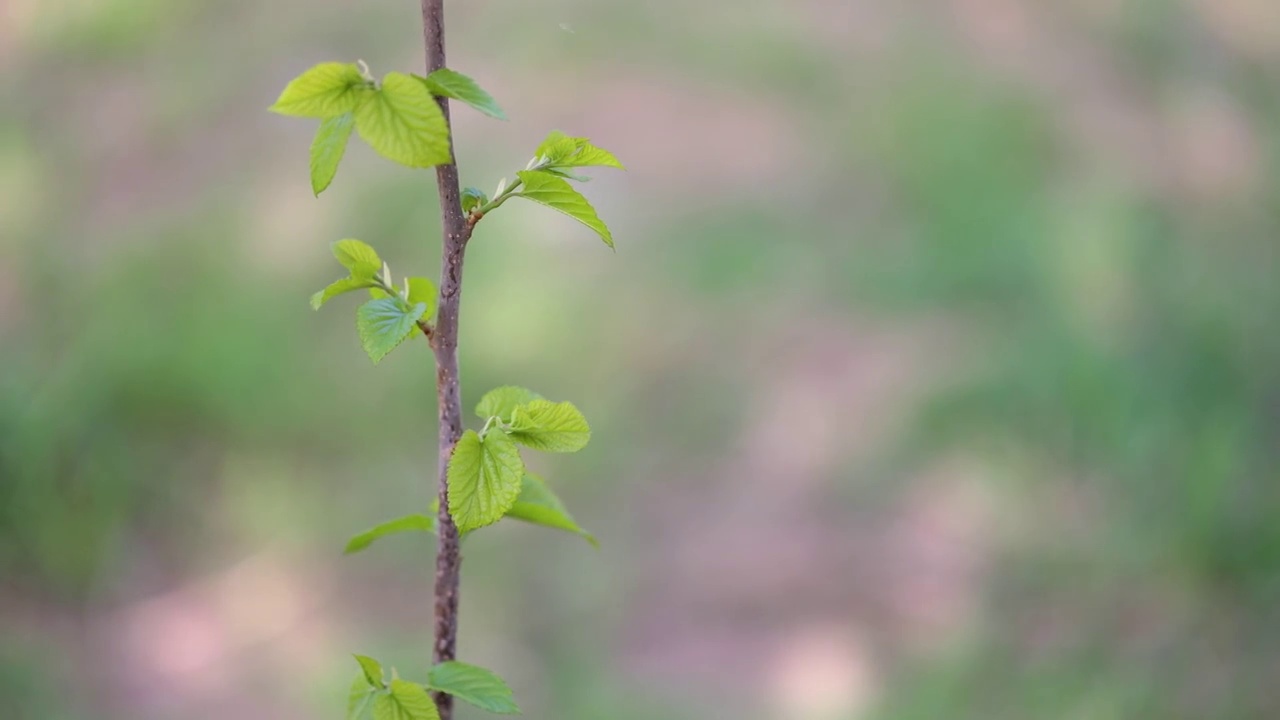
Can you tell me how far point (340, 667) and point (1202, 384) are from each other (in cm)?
168

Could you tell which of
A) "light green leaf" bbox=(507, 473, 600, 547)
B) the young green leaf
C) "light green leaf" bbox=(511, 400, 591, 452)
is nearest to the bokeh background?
"light green leaf" bbox=(507, 473, 600, 547)

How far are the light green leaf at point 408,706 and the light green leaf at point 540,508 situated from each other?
0.37ft

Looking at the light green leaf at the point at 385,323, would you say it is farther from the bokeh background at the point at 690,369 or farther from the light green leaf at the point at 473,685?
the bokeh background at the point at 690,369

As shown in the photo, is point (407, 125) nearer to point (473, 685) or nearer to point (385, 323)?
point (385, 323)

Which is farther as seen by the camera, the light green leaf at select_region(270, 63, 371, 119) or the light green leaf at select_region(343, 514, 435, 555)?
the light green leaf at select_region(343, 514, 435, 555)

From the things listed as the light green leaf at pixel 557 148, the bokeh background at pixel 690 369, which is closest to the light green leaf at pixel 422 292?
the light green leaf at pixel 557 148

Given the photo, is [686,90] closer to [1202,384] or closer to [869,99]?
[869,99]

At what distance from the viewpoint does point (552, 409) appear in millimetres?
536

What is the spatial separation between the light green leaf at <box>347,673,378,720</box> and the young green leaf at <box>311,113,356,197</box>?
0.25 metres

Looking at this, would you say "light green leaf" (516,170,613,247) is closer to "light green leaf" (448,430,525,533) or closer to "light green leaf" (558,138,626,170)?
"light green leaf" (558,138,626,170)

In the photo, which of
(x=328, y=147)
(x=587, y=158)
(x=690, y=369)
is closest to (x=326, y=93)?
(x=328, y=147)

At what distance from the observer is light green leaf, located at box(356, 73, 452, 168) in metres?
0.45

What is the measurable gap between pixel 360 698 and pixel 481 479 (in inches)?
5.5

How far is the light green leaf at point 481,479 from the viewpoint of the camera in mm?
493
